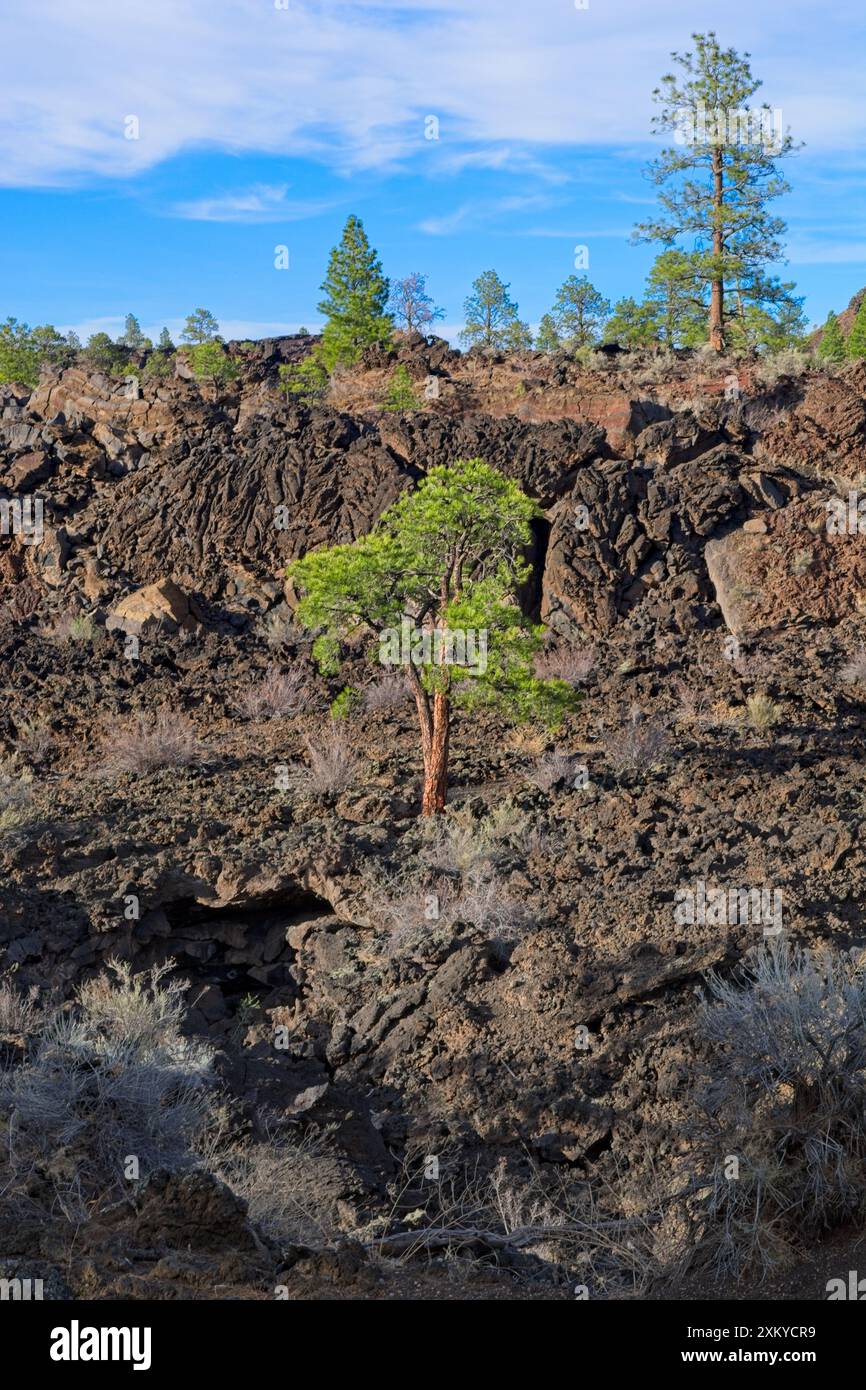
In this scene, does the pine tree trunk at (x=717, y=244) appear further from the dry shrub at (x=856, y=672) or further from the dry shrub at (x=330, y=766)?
the dry shrub at (x=330, y=766)

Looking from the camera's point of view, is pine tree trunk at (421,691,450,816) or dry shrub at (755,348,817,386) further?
dry shrub at (755,348,817,386)

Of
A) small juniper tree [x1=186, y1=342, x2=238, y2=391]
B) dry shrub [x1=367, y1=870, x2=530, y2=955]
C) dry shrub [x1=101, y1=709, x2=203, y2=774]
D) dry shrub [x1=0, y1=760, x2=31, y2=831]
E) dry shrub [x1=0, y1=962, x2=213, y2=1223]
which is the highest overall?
small juniper tree [x1=186, y1=342, x2=238, y2=391]

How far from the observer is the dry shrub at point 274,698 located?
15531 millimetres

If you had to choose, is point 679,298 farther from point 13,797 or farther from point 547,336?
point 13,797

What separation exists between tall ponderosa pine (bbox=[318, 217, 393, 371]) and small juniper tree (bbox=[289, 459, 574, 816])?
19822 millimetres

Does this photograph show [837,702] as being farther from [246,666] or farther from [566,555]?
[246,666]

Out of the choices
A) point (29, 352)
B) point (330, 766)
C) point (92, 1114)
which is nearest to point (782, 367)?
point (330, 766)

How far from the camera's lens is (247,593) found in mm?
18484

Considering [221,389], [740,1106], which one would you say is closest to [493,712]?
[740,1106]

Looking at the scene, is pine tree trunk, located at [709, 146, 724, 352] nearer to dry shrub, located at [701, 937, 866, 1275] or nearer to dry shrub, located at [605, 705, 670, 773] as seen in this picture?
dry shrub, located at [605, 705, 670, 773]

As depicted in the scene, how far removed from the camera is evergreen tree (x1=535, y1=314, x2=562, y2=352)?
3975 cm

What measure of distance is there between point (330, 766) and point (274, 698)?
3046mm

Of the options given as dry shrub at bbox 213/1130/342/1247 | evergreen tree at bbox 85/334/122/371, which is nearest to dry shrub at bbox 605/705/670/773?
dry shrub at bbox 213/1130/342/1247

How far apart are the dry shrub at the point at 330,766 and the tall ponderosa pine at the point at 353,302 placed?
19.2 m
